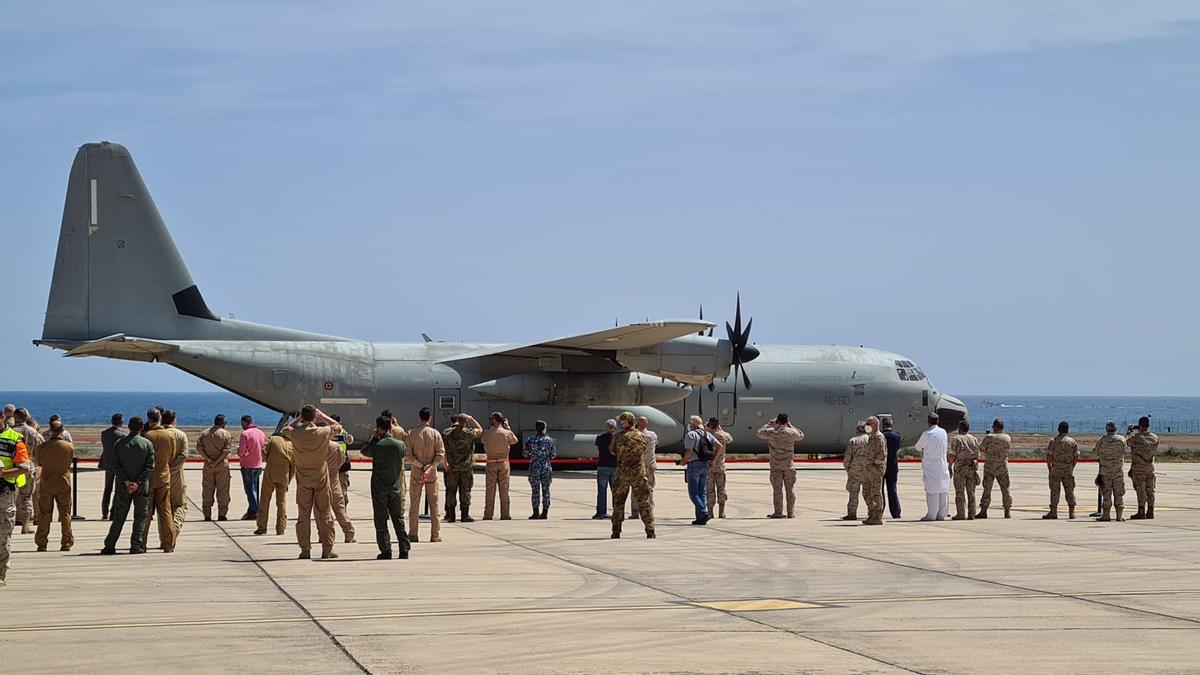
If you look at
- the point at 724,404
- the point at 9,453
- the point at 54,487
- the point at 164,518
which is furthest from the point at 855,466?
the point at 724,404

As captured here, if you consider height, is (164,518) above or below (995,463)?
below

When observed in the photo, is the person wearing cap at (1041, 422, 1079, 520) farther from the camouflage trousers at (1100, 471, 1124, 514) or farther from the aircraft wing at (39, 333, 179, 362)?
the aircraft wing at (39, 333, 179, 362)

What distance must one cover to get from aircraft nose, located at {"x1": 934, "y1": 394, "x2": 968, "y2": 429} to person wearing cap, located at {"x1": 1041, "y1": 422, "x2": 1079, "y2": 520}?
42.7 feet

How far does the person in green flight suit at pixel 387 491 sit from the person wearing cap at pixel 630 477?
3.23 m

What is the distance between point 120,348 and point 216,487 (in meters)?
10.1

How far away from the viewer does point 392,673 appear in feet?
27.1

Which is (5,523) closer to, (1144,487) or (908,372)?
(1144,487)

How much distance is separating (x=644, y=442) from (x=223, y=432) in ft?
20.6

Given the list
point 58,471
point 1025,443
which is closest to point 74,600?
point 58,471

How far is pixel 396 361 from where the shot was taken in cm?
3095

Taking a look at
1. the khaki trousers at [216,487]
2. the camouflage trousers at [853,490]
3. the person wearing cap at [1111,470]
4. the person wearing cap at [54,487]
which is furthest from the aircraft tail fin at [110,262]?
the person wearing cap at [1111,470]

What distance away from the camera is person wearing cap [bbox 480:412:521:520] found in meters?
19.2

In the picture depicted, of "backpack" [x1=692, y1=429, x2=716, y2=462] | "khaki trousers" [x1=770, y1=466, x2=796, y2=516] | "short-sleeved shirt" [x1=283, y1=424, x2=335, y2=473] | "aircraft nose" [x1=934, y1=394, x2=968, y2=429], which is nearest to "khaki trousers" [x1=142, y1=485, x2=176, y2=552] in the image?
"short-sleeved shirt" [x1=283, y1=424, x2=335, y2=473]

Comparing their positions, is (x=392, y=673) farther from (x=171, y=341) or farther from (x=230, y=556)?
(x=171, y=341)
